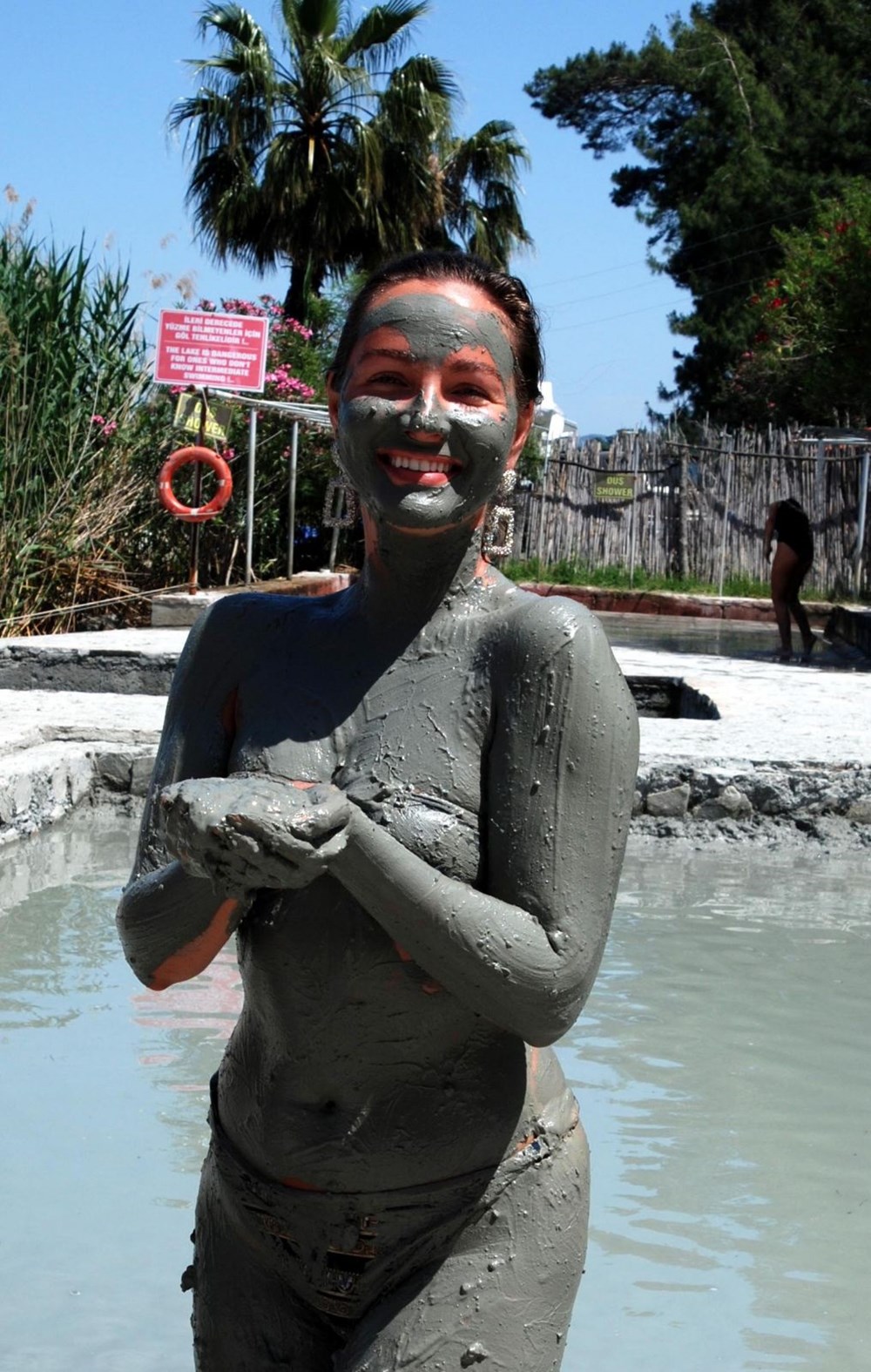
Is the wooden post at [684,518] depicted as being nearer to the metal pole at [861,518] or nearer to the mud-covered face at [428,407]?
the metal pole at [861,518]

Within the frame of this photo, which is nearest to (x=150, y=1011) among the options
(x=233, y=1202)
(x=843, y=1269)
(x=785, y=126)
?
(x=843, y=1269)

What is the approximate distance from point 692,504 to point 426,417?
65.3 feet

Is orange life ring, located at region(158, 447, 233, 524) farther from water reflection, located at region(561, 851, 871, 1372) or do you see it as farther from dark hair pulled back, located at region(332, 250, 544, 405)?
dark hair pulled back, located at region(332, 250, 544, 405)

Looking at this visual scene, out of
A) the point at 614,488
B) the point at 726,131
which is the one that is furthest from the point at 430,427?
the point at 726,131

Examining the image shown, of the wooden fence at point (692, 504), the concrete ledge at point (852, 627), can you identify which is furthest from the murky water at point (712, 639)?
the wooden fence at point (692, 504)

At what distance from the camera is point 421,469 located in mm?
1742

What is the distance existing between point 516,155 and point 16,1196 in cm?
2330

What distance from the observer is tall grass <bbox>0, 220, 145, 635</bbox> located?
38.9 feet

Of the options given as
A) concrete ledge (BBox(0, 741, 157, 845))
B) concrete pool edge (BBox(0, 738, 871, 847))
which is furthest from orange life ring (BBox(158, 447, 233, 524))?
concrete pool edge (BBox(0, 738, 871, 847))

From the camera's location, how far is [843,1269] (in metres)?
3.39

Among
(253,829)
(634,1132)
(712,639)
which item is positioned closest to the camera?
(253,829)

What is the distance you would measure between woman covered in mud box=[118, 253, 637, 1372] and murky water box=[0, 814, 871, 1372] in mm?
1426

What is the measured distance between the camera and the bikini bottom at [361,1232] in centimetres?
164

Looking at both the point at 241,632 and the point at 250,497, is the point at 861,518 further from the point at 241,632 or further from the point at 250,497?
the point at 241,632
